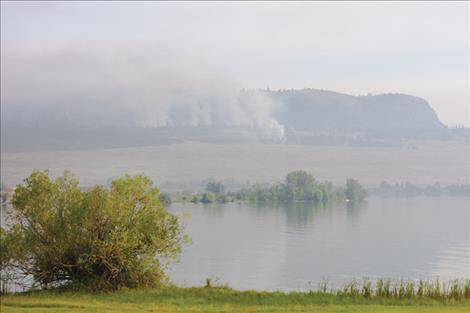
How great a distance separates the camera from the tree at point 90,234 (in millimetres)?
27531

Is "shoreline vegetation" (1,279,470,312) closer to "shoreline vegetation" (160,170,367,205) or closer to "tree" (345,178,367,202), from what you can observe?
"shoreline vegetation" (160,170,367,205)

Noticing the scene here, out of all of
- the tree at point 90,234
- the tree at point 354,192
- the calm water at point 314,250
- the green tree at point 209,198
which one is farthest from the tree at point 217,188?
the tree at point 90,234

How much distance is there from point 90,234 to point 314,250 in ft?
131

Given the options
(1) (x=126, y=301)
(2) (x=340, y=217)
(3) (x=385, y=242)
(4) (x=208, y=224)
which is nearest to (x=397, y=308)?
(1) (x=126, y=301)

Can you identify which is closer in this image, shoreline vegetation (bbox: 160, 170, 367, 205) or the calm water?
the calm water

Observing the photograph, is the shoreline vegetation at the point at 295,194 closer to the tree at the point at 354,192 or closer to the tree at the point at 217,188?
the tree at the point at 354,192

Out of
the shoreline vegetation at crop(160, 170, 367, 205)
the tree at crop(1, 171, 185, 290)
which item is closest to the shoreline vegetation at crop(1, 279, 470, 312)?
the tree at crop(1, 171, 185, 290)

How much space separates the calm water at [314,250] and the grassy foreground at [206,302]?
31.8ft

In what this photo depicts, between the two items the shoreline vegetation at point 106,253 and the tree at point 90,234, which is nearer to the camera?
the shoreline vegetation at point 106,253

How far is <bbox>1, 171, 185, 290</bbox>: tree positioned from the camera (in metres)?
27.5

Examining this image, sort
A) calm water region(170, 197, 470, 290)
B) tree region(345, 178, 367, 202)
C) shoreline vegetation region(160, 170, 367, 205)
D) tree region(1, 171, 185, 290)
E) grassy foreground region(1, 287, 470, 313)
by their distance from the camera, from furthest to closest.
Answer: tree region(345, 178, 367, 202)
shoreline vegetation region(160, 170, 367, 205)
calm water region(170, 197, 470, 290)
tree region(1, 171, 185, 290)
grassy foreground region(1, 287, 470, 313)

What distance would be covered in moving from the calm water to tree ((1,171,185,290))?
6.55m

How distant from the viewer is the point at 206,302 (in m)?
24.6

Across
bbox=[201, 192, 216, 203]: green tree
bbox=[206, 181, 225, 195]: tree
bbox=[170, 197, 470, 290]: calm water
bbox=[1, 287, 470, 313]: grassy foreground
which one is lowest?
bbox=[170, 197, 470, 290]: calm water
